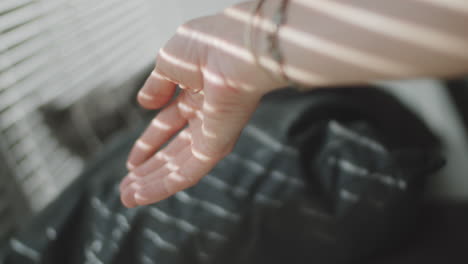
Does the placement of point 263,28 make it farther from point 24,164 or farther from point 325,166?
point 24,164

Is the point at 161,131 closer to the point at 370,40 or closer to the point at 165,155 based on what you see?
the point at 165,155

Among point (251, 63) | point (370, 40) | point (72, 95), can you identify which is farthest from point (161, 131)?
point (72, 95)

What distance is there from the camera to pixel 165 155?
2.23 feet

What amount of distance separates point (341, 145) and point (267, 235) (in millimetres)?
383

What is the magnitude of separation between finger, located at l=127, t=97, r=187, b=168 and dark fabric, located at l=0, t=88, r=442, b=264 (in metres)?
0.21

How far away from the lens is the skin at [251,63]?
0.43 m

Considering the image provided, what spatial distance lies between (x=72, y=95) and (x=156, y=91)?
3.05ft

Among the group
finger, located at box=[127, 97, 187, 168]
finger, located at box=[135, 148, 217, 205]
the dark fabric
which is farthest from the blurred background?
finger, located at box=[135, 148, 217, 205]

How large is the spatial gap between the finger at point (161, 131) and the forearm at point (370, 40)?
0.77ft

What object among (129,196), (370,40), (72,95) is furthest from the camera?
(72,95)

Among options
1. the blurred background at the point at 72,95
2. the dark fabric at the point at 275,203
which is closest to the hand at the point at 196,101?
the dark fabric at the point at 275,203

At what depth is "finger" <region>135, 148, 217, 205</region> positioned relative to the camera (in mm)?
635

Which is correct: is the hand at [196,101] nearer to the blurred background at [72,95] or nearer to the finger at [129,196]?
the finger at [129,196]

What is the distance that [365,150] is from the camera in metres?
1.11
